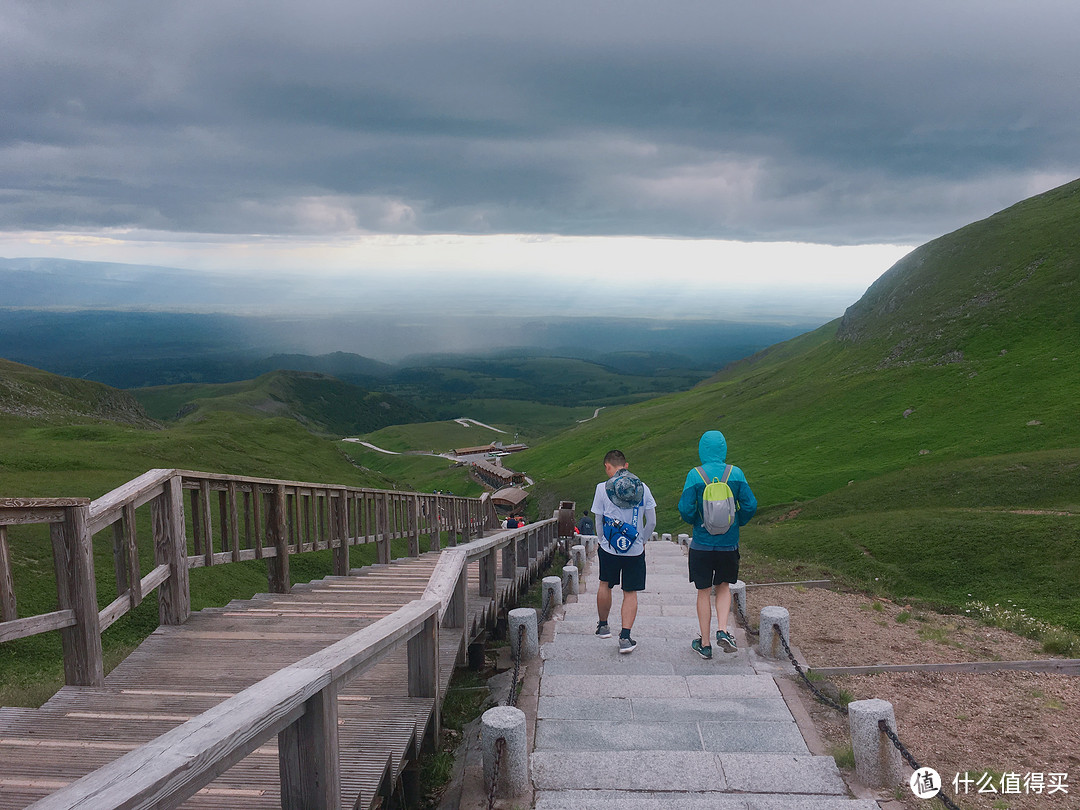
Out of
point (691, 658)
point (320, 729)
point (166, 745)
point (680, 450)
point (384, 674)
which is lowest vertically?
point (680, 450)

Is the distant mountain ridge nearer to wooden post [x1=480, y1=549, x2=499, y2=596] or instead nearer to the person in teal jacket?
the person in teal jacket

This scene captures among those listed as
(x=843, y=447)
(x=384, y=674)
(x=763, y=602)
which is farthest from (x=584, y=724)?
(x=843, y=447)

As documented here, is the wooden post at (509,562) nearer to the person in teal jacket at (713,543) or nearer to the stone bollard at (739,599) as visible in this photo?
the stone bollard at (739,599)

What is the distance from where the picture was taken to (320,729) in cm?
340

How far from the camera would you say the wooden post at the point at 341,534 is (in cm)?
1170

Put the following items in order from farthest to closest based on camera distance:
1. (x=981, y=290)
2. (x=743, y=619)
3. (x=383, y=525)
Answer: (x=981, y=290)
(x=383, y=525)
(x=743, y=619)

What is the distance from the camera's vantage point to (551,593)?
10414mm

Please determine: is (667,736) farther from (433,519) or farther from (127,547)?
(433,519)

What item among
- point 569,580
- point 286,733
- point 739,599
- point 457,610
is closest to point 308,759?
point 286,733

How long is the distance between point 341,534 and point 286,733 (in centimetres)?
860

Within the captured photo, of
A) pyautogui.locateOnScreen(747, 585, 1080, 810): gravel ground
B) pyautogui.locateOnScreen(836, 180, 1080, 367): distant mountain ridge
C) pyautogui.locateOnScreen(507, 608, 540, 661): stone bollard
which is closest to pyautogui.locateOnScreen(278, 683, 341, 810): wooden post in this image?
pyautogui.locateOnScreen(747, 585, 1080, 810): gravel ground

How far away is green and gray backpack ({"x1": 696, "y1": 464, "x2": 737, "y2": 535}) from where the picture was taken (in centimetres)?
756

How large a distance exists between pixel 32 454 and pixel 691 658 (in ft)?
81.3

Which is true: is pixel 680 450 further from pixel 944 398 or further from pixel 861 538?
pixel 861 538
